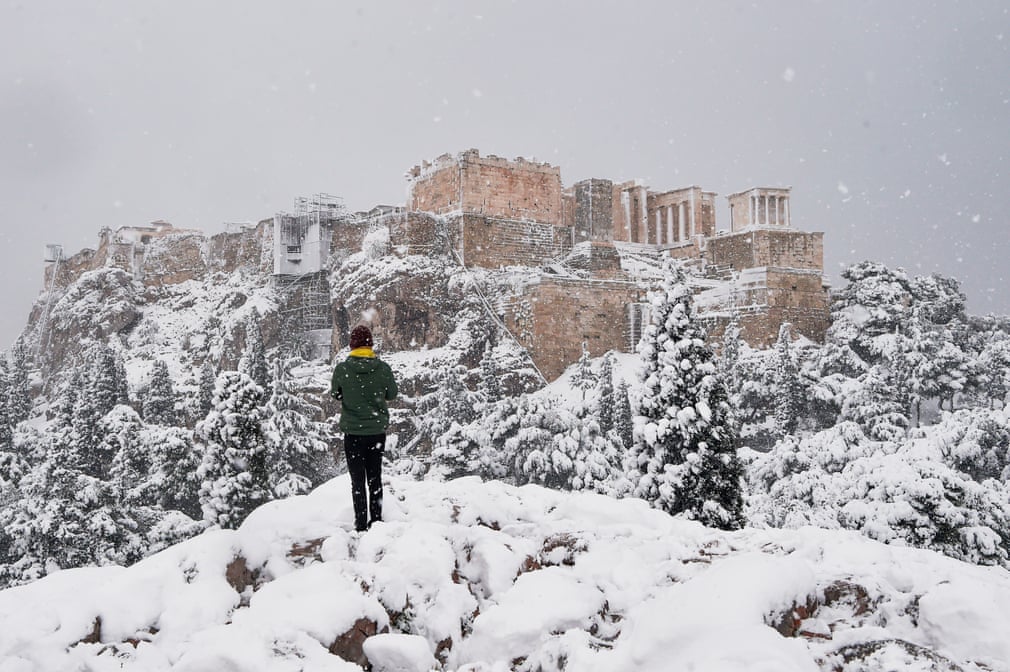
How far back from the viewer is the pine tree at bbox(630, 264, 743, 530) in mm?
16766

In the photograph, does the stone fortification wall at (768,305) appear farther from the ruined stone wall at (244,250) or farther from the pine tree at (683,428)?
the ruined stone wall at (244,250)

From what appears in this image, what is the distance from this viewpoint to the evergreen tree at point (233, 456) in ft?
60.1

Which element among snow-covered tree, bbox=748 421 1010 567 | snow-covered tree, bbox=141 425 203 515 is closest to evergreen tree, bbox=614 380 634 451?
snow-covered tree, bbox=748 421 1010 567

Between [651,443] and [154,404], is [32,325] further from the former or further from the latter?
[651,443]

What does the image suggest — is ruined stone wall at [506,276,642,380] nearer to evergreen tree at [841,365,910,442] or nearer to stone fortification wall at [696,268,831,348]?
stone fortification wall at [696,268,831,348]

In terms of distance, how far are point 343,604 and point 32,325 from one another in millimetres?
64044

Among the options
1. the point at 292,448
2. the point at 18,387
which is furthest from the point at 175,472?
the point at 18,387

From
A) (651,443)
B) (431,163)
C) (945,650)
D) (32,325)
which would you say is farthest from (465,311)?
(32,325)

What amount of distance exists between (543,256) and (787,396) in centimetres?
1403

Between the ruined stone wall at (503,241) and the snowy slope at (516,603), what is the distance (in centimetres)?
3150

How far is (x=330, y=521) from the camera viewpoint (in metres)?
7.18

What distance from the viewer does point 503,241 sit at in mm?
38969

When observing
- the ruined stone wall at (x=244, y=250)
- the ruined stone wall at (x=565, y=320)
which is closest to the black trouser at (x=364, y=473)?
the ruined stone wall at (x=565, y=320)

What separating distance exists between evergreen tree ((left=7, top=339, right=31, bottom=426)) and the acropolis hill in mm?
12144
